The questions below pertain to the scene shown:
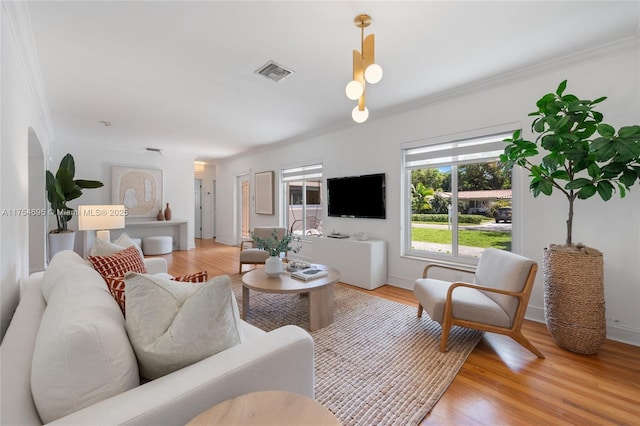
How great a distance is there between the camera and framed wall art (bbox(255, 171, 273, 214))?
20.6ft

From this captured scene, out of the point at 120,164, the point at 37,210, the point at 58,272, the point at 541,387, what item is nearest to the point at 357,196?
the point at 541,387

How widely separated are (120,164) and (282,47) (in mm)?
6029

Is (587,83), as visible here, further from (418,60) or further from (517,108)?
(418,60)

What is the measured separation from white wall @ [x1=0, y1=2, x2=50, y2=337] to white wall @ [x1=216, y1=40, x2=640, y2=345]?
3676 millimetres

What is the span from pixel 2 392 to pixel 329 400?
1497 mm

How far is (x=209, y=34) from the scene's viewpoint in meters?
2.23

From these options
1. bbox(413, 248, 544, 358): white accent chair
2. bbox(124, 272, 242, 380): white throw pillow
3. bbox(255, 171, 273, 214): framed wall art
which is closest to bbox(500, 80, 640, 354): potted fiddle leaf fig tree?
bbox(413, 248, 544, 358): white accent chair

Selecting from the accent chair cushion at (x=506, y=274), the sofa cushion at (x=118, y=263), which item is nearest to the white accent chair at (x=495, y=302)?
the accent chair cushion at (x=506, y=274)

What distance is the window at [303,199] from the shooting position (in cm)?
551

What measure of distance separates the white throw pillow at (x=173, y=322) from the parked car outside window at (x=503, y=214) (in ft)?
10.7

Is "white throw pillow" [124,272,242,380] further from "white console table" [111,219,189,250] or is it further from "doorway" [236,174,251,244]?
"doorway" [236,174,251,244]

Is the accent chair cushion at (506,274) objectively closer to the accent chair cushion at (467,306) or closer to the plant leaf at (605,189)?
the accent chair cushion at (467,306)

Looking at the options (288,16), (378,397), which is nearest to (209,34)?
(288,16)

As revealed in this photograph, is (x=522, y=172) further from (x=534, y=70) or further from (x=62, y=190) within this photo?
(x=62, y=190)
